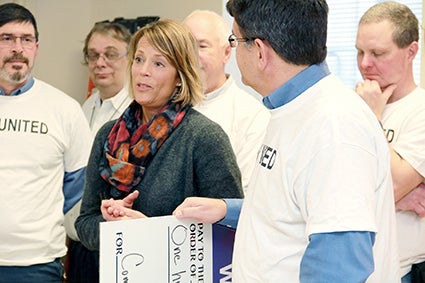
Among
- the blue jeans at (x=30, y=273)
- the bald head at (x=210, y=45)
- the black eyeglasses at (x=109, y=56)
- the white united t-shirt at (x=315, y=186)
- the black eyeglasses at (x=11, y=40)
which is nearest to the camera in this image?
the white united t-shirt at (x=315, y=186)

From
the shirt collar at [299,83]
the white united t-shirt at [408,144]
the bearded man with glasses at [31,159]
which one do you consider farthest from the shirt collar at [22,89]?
the shirt collar at [299,83]

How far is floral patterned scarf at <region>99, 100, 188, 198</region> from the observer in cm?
174

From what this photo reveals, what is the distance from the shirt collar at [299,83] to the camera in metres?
1.24

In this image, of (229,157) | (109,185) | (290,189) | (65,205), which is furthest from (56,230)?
(290,189)

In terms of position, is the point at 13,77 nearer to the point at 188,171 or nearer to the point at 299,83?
the point at 188,171

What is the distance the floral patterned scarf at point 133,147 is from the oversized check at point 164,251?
242 millimetres

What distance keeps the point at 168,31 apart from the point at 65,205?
4.13 feet

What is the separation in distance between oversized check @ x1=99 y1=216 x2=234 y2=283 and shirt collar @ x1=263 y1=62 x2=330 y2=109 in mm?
495

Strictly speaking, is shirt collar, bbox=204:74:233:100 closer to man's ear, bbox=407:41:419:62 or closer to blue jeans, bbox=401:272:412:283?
man's ear, bbox=407:41:419:62

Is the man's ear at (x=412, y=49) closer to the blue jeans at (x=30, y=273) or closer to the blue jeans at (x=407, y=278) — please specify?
the blue jeans at (x=407, y=278)

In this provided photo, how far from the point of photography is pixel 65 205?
2.75m

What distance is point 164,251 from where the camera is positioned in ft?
5.13

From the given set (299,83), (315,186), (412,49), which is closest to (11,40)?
(412,49)

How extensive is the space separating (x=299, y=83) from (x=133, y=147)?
2.26ft
